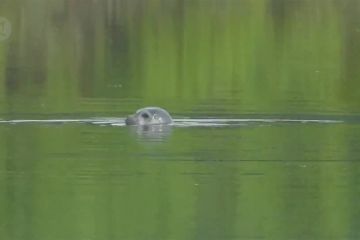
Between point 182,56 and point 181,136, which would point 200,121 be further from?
point 182,56

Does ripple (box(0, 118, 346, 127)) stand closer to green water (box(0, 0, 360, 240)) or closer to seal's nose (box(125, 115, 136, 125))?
seal's nose (box(125, 115, 136, 125))

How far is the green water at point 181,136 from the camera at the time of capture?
18.2 meters

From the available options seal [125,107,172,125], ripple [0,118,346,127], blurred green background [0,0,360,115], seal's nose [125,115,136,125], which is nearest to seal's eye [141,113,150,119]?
seal [125,107,172,125]

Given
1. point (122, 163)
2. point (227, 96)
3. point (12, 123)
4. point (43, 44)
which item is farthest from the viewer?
point (43, 44)

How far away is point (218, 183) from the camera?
2019 cm

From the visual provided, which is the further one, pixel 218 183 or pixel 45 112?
pixel 45 112

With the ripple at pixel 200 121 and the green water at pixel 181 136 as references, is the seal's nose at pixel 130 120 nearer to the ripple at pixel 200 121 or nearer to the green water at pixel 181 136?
the ripple at pixel 200 121

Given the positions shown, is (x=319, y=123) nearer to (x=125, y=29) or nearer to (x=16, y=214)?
(x=16, y=214)

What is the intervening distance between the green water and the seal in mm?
255

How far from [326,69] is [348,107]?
8273 mm

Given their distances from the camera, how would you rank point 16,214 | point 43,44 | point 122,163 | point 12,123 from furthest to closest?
point 43,44 → point 12,123 → point 122,163 → point 16,214

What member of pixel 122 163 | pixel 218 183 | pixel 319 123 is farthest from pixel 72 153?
pixel 319 123

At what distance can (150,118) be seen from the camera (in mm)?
25609

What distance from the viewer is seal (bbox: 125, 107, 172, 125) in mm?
25469
